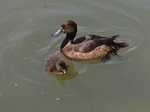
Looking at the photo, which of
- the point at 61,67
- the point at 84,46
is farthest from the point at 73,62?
the point at 61,67

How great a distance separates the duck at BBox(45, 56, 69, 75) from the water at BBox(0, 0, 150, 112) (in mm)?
133

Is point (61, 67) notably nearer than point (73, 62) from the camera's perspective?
Yes

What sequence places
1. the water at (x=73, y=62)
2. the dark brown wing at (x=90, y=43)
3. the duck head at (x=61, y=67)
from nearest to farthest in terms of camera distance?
the water at (x=73, y=62)
the duck head at (x=61, y=67)
the dark brown wing at (x=90, y=43)

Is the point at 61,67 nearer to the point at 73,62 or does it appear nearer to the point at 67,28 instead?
the point at 73,62

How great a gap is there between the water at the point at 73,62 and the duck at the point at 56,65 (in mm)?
133

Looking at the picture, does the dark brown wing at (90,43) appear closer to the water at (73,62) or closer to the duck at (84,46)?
the duck at (84,46)

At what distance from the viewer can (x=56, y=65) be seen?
21.2 feet

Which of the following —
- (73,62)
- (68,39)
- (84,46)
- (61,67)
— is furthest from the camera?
(68,39)

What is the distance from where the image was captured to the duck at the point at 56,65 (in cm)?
642

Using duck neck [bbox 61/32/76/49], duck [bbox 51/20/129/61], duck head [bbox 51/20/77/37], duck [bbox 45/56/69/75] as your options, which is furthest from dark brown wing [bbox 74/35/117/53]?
duck [bbox 45/56/69/75]

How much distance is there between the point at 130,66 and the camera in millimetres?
6945

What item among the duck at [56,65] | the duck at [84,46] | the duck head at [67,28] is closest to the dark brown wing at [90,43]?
the duck at [84,46]

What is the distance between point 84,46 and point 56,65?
979 mm

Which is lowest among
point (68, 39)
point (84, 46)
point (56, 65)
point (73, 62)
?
point (73, 62)
